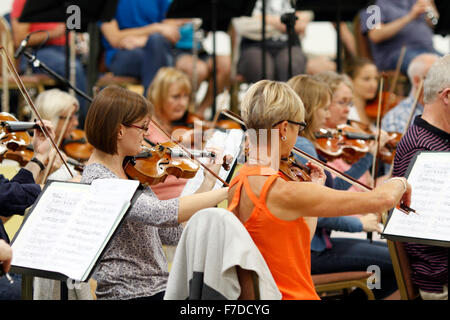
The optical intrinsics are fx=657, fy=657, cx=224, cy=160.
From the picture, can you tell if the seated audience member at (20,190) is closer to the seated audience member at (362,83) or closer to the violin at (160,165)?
the violin at (160,165)

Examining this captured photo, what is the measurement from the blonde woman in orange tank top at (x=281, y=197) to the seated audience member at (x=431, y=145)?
60 cm

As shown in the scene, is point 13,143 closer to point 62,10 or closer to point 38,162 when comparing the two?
point 38,162

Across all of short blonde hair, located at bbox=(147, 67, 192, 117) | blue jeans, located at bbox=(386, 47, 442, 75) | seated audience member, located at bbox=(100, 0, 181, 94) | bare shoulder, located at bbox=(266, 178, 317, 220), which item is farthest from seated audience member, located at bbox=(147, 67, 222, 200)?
bare shoulder, located at bbox=(266, 178, 317, 220)

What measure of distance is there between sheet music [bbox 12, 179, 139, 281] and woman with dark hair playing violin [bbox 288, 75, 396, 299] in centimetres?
116

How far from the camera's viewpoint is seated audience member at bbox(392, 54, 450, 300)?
2.38 meters

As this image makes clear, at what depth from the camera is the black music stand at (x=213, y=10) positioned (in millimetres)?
4133

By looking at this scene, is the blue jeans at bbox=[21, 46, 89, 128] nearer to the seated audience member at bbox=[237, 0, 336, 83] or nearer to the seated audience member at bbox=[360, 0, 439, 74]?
the seated audience member at bbox=[237, 0, 336, 83]

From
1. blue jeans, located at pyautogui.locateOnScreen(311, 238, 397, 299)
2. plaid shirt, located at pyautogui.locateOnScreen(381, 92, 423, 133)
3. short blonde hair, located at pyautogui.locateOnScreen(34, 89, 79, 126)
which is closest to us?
blue jeans, located at pyautogui.locateOnScreen(311, 238, 397, 299)

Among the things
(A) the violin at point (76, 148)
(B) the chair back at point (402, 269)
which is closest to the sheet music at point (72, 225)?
(B) the chair back at point (402, 269)

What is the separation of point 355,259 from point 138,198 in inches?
48.3

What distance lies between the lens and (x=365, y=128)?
346 cm

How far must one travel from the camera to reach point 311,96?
9.18ft
